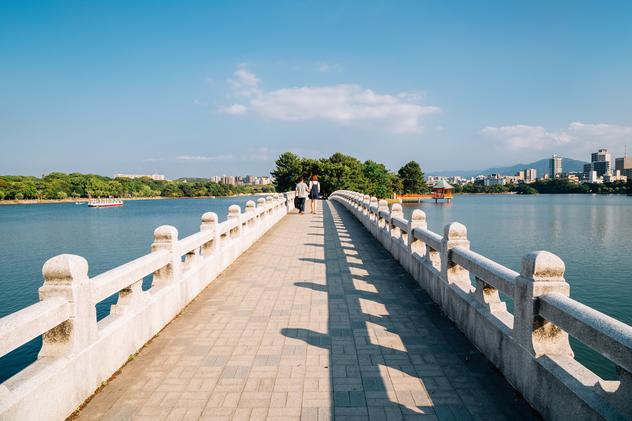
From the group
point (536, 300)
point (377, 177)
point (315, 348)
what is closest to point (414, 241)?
point (315, 348)

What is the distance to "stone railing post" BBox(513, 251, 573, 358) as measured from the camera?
3.86 metres

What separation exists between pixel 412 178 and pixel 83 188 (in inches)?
4343

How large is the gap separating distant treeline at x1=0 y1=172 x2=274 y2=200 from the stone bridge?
148029 millimetres

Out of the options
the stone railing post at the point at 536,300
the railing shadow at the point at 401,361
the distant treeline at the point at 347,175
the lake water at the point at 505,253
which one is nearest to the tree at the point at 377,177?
the distant treeline at the point at 347,175

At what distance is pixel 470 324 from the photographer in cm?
557

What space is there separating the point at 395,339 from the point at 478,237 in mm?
33754

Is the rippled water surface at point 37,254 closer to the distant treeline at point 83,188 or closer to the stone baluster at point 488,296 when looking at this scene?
the stone baluster at point 488,296

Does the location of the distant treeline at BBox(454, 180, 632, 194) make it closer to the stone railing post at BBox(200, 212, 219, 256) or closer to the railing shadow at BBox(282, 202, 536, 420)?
the railing shadow at BBox(282, 202, 536, 420)

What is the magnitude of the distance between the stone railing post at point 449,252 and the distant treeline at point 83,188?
149 metres

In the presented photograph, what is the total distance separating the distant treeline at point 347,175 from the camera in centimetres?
8325

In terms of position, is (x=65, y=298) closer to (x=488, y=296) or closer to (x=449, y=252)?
(x=488, y=296)

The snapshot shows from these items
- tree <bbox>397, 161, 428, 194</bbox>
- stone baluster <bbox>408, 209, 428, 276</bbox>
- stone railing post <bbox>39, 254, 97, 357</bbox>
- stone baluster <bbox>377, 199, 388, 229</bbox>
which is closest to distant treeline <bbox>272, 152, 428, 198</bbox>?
tree <bbox>397, 161, 428, 194</bbox>

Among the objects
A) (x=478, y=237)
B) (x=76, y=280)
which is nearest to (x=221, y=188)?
(x=478, y=237)

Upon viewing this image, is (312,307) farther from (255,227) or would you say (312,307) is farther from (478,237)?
(478,237)
